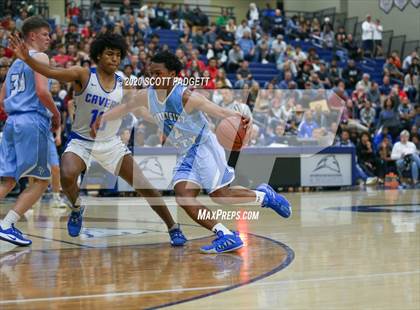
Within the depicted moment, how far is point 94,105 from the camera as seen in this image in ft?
21.5

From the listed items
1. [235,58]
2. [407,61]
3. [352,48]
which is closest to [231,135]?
[235,58]

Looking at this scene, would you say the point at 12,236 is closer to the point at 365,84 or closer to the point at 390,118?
the point at 390,118

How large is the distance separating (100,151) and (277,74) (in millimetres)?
14785

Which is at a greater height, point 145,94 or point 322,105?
point 145,94

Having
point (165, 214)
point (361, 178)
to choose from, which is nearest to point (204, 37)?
point (361, 178)

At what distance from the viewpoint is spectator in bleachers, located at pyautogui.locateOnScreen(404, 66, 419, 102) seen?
22000 mm

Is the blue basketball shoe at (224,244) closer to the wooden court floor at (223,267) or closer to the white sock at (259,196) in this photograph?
the wooden court floor at (223,267)

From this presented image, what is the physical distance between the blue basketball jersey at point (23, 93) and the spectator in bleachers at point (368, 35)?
68.0 feet

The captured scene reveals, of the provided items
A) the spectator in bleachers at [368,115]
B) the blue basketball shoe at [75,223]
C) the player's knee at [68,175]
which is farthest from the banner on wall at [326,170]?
the player's knee at [68,175]

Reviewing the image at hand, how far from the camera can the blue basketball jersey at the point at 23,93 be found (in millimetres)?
6766

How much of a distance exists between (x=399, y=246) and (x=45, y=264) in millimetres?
2895

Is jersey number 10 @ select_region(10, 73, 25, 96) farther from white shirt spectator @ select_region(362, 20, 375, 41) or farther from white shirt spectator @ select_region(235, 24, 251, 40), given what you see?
white shirt spectator @ select_region(362, 20, 375, 41)

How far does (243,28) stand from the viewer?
22.7 meters

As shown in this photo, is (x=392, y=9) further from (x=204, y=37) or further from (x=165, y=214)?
(x=165, y=214)
